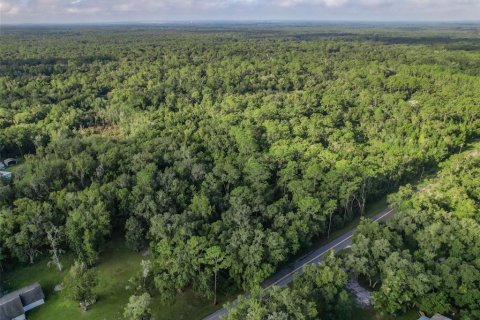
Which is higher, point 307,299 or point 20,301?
point 307,299

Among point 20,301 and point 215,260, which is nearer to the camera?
point 20,301

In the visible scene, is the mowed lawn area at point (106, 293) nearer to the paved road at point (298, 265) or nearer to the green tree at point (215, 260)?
the paved road at point (298, 265)

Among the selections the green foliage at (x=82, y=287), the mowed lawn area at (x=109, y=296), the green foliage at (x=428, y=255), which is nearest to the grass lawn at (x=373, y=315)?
the mowed lawn area at (x=109, y=296)

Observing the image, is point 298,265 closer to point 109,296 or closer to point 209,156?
point 109,296

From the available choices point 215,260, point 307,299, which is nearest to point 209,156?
point 215,260

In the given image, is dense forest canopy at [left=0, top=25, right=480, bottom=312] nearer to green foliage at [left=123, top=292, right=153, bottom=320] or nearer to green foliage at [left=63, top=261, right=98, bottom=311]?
green foliage at [left=123, top=292, right=153, bottom=320]
